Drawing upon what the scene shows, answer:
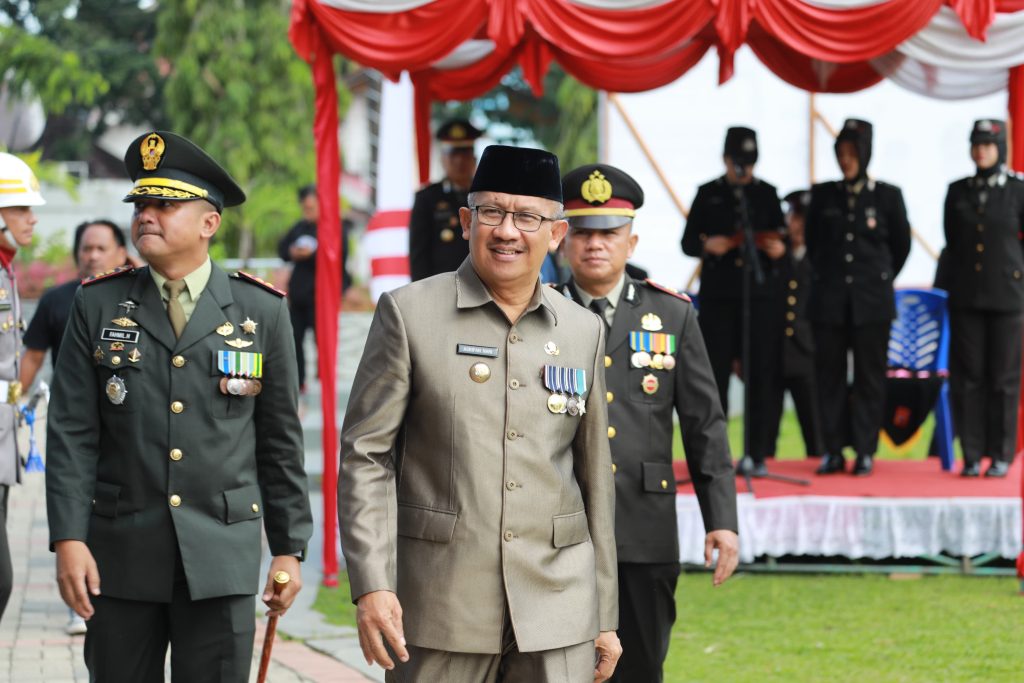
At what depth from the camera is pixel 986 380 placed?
8.95 meters

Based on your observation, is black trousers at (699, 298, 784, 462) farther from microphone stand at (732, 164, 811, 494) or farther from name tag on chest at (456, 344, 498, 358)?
name tag on chest at (456, 344, 498, 358)

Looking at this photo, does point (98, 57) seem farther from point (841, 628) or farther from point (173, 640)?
point (173, 640)

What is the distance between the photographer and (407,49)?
7.69 meters

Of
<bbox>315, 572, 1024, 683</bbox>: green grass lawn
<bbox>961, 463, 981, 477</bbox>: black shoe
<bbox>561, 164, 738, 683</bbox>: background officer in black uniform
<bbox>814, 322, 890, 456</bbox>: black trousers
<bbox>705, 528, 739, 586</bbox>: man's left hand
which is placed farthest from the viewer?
<bbox>814, 322, 890, 456</bbox>: black trousers

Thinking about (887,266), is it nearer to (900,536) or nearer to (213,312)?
(900,536)

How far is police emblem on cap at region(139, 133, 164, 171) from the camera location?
4059mm

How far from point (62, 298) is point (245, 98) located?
2322 cm

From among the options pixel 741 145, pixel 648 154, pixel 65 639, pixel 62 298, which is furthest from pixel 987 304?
pixel 648 154

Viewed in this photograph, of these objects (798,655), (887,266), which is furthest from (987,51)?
(798,655)

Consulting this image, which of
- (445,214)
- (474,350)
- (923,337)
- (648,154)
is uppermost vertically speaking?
(648,154)

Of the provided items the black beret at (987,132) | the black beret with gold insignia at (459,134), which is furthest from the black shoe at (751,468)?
the black beret with gold insignia at (459,134)

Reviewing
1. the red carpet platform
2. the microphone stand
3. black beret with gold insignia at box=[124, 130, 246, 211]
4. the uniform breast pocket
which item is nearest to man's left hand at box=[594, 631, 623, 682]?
the uniform breast pocket

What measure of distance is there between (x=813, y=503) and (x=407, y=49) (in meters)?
3.24

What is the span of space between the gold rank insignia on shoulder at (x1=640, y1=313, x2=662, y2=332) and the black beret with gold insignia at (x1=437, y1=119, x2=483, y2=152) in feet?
13.2
